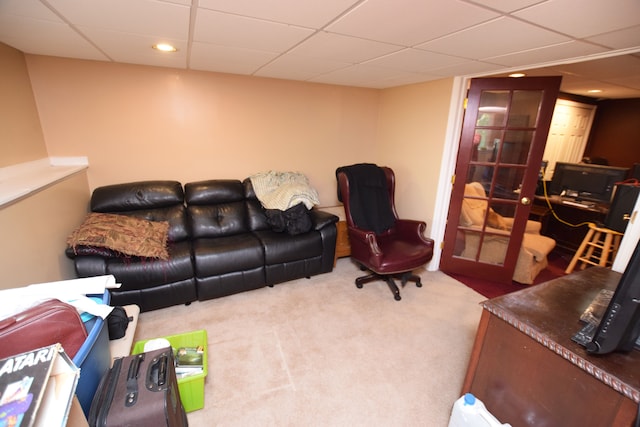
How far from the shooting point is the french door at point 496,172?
8.49ft

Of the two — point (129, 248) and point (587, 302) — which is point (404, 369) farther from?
point (129, 248)

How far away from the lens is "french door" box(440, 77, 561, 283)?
8.49 feet

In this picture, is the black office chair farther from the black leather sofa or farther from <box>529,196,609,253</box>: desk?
<box>529,196,609,253</box>: desk

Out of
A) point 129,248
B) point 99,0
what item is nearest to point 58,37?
point 99,0

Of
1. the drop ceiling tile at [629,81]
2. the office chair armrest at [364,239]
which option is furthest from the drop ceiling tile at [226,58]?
the drop ceiling tile at [629,81]

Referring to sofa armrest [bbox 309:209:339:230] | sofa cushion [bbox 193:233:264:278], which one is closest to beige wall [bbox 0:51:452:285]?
sofa armrest [bbox 309:209:339:230]

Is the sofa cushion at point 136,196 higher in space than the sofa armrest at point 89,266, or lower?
higher

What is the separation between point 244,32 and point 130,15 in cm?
58

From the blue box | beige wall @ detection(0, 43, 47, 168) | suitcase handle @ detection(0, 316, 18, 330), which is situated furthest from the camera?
beige wall @ detection(0, 43, 47, 168)

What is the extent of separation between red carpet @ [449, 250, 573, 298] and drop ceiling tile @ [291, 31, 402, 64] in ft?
8.02

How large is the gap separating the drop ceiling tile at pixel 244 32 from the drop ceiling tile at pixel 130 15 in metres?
0.09

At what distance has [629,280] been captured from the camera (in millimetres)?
905

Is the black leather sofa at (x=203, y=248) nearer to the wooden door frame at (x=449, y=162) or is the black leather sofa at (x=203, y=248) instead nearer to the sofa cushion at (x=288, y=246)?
the sofa cushion at (x=288, y=246)

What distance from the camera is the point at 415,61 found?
7.27ft
